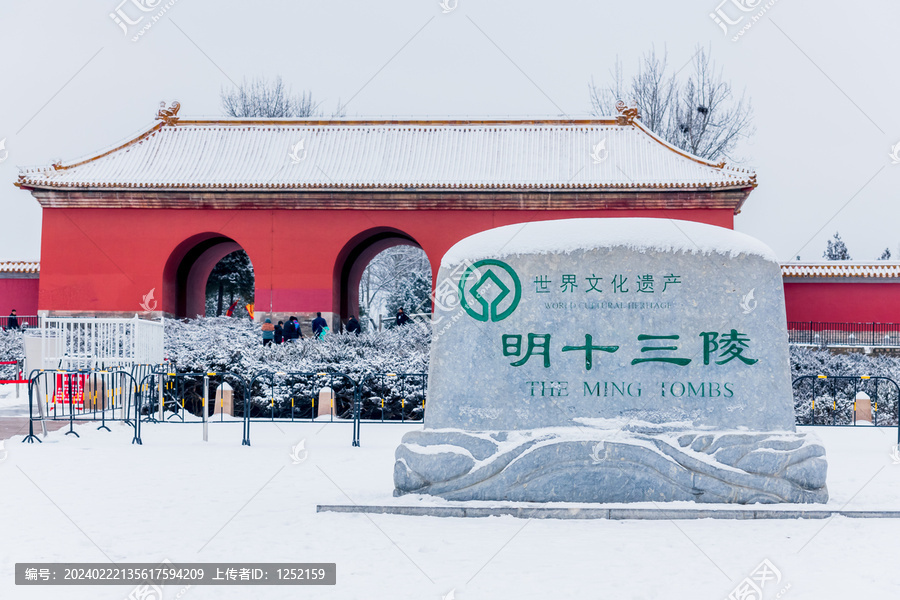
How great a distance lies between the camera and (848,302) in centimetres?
2200

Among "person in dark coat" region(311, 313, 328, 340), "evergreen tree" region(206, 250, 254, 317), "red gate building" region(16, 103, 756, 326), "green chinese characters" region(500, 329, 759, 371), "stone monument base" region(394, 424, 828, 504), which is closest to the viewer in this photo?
"stone monument base" region(394, 424, 828, 504)

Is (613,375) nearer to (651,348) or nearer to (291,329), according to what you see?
(651,348)

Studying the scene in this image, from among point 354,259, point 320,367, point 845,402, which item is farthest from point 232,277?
point 845,402

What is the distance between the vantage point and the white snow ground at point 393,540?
4.25 m

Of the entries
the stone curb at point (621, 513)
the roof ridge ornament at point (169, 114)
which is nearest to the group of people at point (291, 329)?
the roof ridge ornament at point (169, 114)

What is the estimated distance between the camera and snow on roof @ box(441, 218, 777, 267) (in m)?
6.12

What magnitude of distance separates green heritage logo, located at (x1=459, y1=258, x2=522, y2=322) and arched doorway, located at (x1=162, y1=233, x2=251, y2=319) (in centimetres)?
1753

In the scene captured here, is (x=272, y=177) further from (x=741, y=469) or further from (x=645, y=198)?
(x=741, y=469)

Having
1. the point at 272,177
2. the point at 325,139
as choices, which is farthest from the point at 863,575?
the point at 325,139

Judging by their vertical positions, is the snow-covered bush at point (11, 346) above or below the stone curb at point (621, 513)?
above

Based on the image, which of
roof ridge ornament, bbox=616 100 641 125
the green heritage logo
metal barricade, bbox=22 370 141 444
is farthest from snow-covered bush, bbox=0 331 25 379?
roof ridge ornament, bbox=616 100 641 125

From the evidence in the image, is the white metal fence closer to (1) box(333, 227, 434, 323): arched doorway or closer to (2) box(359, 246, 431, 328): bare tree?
(1) box(333, 227, 434, 323): arched doorway

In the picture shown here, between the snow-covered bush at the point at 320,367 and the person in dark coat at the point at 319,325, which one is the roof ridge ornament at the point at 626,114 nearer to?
the person in dark coat at the point at 319,325

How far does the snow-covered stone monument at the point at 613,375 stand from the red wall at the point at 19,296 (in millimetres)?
21496
